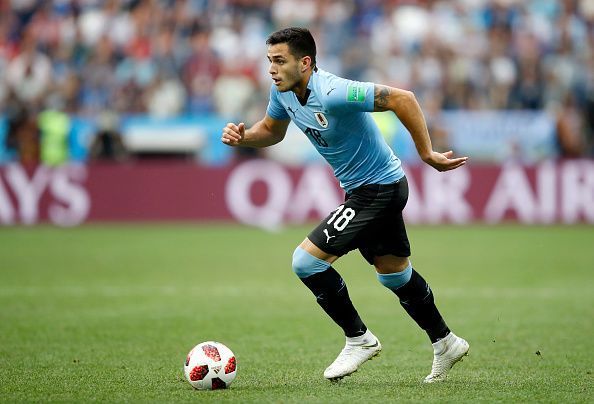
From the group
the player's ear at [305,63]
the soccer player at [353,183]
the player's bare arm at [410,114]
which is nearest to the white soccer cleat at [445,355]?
the soccer player at [353,183]

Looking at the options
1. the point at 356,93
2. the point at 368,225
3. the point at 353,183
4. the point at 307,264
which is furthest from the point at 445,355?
the point at 356,93

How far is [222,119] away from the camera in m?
21.5

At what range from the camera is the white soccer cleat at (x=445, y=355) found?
7277 mm

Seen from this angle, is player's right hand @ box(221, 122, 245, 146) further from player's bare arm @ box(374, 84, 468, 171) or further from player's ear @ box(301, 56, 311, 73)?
player's bare arm @ box(374, 84, 468, 171)

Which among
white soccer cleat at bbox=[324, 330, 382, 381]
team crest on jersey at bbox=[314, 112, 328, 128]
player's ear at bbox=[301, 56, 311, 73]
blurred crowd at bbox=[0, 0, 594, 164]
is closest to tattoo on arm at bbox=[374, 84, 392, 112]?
team crest on jersey at bbox=[314, 112, 328, 128]

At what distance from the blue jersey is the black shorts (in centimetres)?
9

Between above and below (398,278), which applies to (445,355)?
below

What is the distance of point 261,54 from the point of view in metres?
23.4

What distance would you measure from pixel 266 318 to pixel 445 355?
3.30m

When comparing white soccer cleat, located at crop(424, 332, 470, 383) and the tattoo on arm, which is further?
white soccer cleat, located at crop(424, 332, 470, 383)

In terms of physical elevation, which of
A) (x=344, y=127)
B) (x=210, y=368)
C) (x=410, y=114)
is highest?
(x=410, y=114)

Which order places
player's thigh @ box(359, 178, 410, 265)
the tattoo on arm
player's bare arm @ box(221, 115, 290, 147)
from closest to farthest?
the tattoo on arm
player's thigh @ box(359, 178, 410, 265)
player's bare arm @ box(221, 115, 290, 147)

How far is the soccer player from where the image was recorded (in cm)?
682

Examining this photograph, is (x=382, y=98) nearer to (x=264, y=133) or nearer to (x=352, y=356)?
(x=264, y=133)
